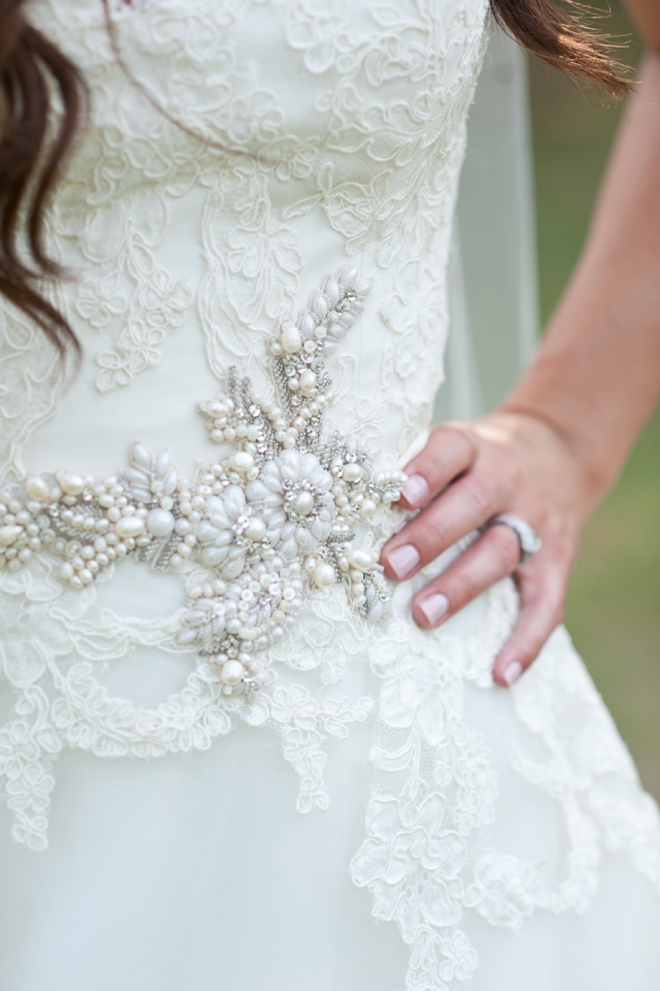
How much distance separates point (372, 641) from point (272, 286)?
1.08 ft

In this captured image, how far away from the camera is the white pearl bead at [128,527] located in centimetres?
73

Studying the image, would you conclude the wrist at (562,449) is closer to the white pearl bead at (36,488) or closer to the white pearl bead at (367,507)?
the white pearl bead at (367,507)

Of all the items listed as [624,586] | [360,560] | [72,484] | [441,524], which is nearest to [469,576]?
[441,524]

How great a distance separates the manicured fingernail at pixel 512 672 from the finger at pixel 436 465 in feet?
0.63

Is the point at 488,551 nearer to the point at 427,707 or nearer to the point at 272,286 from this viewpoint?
the point at 427,707

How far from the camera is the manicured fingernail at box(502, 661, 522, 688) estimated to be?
93 centimetres

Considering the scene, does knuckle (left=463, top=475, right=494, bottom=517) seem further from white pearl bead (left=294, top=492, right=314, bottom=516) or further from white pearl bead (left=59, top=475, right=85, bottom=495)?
white pearl bead (left=59, top=475, right=85, bottom=495)

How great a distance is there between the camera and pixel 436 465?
94 cm

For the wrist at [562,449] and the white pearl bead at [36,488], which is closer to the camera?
the white pearl bead at [36,488]

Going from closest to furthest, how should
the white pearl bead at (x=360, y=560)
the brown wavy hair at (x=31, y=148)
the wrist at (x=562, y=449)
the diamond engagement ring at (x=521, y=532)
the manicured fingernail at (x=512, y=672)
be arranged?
the brown wavy hair at (x=31, y=148) < the white pearl bead at (x=360, y=560) < the manicured fingernail at (x=512, y=672) < the diamond engagement ring at (x=521, y=532) < the wrist at (x=562, y=449)

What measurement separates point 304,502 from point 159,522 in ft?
0.41

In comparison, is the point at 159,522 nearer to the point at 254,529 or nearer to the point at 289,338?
the point at 254,529

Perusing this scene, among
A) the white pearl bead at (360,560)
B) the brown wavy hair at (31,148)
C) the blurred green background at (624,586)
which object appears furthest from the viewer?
the blurred green background at (624,586)

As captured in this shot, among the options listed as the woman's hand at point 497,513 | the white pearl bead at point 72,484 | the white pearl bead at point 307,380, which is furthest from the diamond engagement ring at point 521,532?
the white pearl bead at point 72,484
